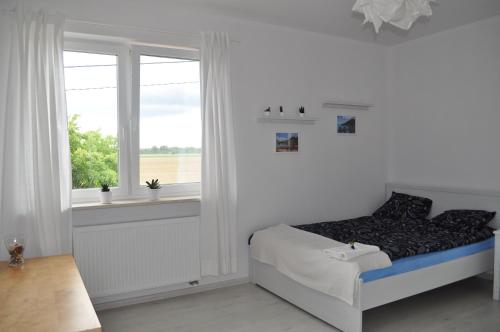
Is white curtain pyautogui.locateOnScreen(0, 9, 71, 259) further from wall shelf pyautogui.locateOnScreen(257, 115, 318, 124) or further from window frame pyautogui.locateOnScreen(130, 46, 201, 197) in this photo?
wall shelf pyautogui.locateOnScreen(257, 115, 318, 124)

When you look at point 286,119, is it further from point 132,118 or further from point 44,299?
point 44,299

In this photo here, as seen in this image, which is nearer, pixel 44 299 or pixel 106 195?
pixel 44 299

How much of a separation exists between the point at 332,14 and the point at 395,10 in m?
2.01

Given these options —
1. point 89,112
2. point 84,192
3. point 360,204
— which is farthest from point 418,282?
point 89,112

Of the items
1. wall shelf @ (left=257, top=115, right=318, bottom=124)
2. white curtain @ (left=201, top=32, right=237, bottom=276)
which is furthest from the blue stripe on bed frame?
wall shelf @ (left=257, top=115, right=318, bottom=124)

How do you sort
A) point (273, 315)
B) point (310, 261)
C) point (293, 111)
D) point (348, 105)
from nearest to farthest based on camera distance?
point (310, 261), point (273, 315), point (293, 111), point (348, 105)

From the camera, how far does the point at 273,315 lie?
3279 mm

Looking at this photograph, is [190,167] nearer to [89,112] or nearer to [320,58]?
[89,112]

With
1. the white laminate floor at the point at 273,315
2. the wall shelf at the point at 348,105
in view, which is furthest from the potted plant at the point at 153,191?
the wall shelf at the point at 348,105

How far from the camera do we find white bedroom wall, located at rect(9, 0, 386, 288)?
3748 millimetres

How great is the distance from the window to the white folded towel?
1.51 metres

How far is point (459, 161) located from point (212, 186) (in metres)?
2.73

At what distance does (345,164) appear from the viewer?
475 cm

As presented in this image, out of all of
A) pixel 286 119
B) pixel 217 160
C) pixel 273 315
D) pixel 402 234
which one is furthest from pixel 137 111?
pixel 402 234
